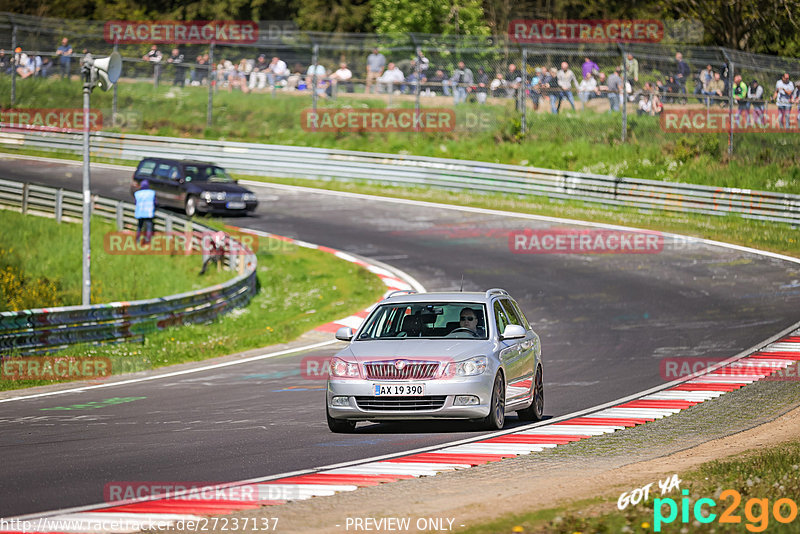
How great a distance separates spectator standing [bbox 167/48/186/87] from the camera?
4209 cm

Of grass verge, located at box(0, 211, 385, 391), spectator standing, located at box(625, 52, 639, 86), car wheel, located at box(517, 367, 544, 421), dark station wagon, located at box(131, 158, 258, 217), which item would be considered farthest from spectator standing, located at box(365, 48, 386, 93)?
car wheel, located at box(517, 367, 544, 421)

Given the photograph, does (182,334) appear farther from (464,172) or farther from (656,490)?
(464,172)

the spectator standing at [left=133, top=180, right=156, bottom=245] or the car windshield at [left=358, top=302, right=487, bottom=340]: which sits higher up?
Result: the car windshield at [left=358, top=302, right=487, bottom=340]

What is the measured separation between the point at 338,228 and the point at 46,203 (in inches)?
338

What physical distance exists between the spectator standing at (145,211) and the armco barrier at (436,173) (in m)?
11.9

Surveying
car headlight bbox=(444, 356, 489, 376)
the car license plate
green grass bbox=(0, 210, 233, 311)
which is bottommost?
green grass bbox=(0, 210, 233, 311)

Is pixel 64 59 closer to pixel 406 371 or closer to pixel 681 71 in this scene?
pixel 681 71

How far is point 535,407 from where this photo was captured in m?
12.3

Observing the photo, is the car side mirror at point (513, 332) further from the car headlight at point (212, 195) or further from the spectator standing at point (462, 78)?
the spectator standing at point (462, 78)

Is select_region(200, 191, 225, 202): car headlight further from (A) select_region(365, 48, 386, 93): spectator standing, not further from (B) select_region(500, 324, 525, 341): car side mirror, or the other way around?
(B) select_region(500, 324, 525, 341): car side mirror

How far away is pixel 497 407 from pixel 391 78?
28.6 metres

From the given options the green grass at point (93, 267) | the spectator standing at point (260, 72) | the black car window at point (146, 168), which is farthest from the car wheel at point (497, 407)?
the spectator standing at point (260, 72)

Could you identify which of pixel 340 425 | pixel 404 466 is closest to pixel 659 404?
pixel 340 425

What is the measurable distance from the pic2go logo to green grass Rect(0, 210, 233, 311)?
17645mm
